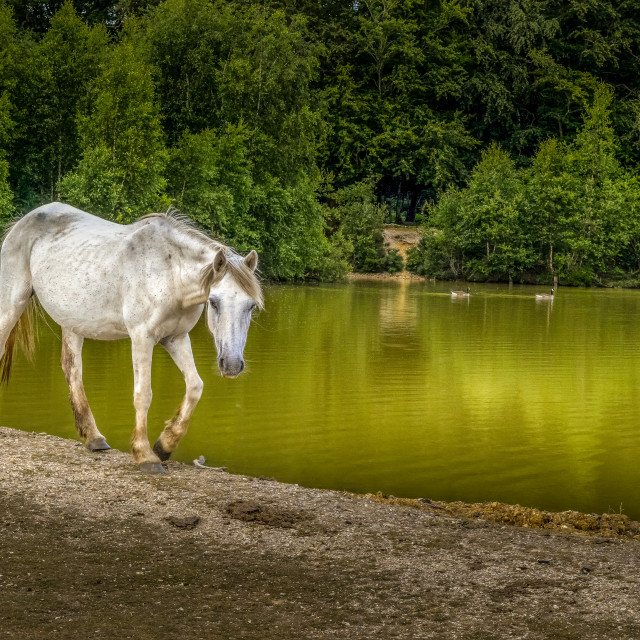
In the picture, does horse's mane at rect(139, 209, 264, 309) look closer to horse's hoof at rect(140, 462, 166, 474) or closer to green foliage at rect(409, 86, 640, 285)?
horse's hoof at rect(140, 462, 166, 474)

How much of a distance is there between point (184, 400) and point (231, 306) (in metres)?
1.31

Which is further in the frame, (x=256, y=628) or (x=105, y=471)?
(x=105, y=471)

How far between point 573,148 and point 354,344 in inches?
1834

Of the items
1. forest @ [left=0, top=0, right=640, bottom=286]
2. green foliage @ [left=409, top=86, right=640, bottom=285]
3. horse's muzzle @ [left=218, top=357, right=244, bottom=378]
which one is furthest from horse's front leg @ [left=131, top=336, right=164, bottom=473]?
green foliage @ [left=409, top=86, right=640, bottom=285]

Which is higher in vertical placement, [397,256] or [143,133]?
[143,133]

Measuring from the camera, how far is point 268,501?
690 centimetres

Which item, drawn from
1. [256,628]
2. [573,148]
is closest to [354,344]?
[256,628]

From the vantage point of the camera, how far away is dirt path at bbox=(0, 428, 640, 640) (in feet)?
14.9

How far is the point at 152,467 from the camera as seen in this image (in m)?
7.80

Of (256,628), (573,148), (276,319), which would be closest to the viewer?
(256,628)

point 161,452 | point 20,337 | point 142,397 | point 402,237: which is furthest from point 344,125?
point 142,397

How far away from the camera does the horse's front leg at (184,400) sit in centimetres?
824

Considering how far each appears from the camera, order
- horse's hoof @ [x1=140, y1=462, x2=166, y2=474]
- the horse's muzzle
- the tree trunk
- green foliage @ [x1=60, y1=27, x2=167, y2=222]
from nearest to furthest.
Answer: the horse's muzzle → horse's hoof @ [x1=140, y1=462, x2=166, y2=474] → green foliage @ [x1=60, y1=27, x2=167, y2=222] → the tree trunk

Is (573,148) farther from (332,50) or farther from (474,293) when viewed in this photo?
(474,293)
